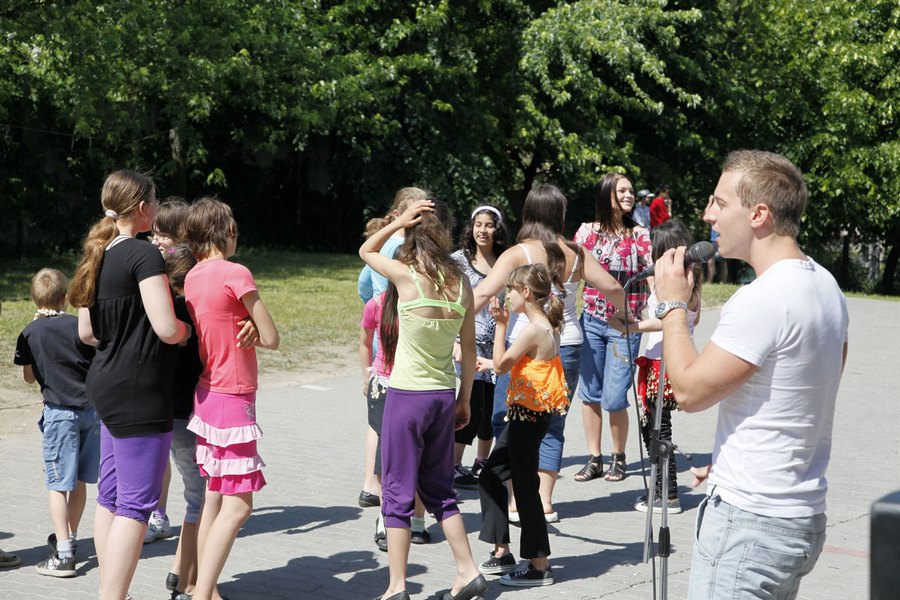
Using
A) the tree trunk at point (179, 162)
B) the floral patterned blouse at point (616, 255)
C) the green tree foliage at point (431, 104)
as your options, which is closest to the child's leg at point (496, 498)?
the floral patterned blouse at point (616, 255)

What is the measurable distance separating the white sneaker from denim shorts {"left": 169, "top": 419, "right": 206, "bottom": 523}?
0.82m

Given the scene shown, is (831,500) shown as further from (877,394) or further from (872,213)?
(872,213)

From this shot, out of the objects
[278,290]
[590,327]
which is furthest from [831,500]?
[278,290]

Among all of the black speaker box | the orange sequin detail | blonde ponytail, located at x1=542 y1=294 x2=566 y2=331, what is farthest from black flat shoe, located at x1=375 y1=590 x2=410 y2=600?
the black speaker box

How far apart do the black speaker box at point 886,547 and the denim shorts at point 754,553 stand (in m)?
1.32

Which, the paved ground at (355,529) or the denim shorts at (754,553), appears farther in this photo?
the paved ground at (355,529)

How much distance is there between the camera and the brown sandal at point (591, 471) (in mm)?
7363

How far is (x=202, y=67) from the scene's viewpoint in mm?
19453

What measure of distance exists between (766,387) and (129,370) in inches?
101

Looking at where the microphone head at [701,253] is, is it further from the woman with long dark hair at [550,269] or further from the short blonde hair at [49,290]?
the short blonde hair at [49,290]

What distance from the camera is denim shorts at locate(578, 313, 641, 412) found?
23.9 feet

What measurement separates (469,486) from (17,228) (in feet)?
56.1

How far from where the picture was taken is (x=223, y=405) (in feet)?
15.0

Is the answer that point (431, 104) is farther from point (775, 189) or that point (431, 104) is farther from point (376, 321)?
point (775, 189)
